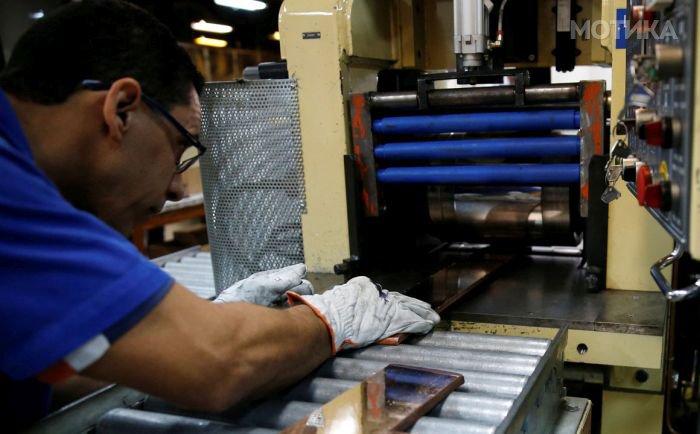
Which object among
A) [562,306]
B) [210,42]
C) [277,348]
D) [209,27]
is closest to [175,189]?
[277,348]

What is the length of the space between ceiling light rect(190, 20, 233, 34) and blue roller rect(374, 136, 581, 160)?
14.7 ft

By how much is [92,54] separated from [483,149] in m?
1.07

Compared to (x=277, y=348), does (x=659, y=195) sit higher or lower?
higher

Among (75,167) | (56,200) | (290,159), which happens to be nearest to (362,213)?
(290,159)

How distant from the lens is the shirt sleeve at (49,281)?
76 centimetres

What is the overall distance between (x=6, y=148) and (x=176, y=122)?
288 millimetres

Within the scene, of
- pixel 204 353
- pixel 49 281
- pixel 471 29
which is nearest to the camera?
pixel 49 281

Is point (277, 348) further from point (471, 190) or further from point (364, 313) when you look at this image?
point (471, 190)

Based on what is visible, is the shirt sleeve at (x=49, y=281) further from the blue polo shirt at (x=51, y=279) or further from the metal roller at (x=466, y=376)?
the metal roller at (x=466, y=376)

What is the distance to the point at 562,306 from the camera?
161 centimetres

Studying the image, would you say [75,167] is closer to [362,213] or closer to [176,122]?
[176,122]

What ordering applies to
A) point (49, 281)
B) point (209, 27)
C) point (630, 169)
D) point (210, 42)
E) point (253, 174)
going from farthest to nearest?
point (210, 42), point (209, 27), point (253, 174), point (630, 169), point (49, 281)

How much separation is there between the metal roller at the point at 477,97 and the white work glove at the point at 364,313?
24.5 inches

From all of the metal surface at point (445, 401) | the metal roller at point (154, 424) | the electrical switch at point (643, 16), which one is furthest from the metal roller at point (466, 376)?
the electrical switch at point (643, 16)
